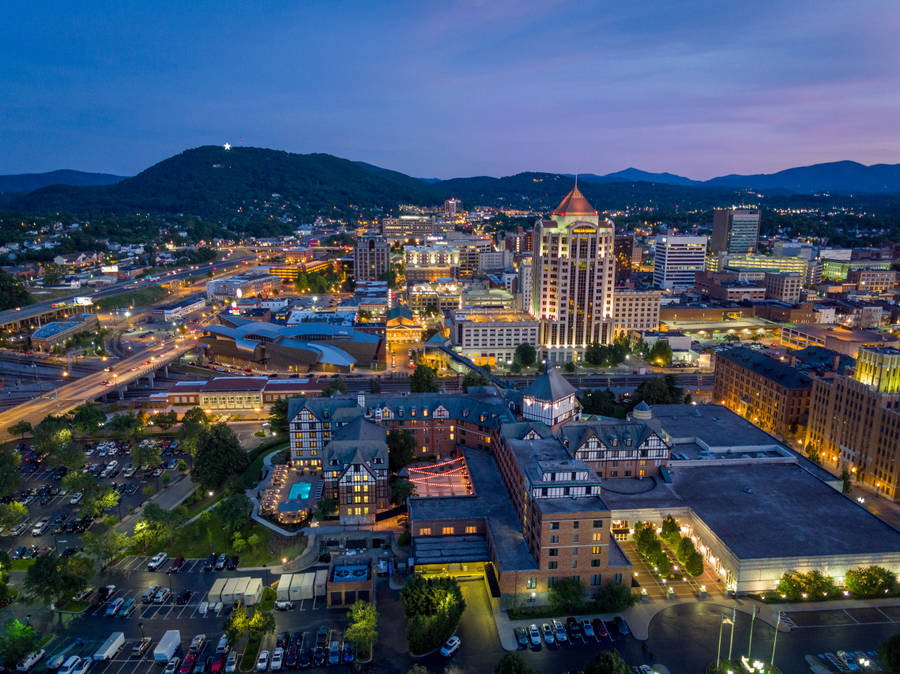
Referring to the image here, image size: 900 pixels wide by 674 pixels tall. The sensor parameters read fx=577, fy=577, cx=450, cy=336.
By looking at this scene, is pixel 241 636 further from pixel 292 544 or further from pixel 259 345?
pixel 259 345

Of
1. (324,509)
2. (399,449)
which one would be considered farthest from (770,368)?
(324,509)

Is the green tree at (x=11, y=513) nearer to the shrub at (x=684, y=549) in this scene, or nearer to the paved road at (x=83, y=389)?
the paved road at (x=83, y=389)

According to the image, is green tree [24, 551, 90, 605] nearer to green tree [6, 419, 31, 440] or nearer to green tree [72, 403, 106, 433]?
green tree [72, 403, 106, 433]

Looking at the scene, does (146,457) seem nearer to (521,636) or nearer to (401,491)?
(401,491)

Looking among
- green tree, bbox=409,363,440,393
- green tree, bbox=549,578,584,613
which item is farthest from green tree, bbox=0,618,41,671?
green tree, bbox=409,363,440,393

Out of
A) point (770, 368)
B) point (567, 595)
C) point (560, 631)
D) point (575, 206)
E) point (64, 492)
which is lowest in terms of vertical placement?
point (560, 631)
